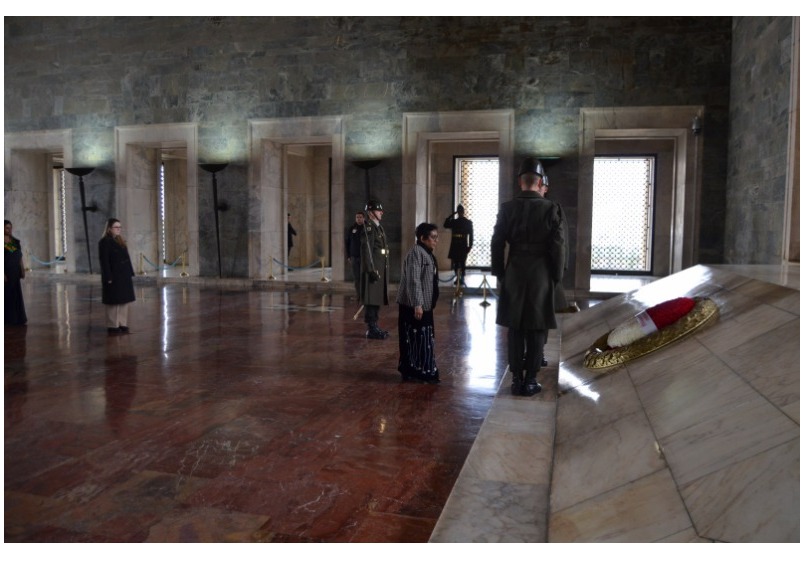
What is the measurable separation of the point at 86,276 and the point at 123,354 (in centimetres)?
1024

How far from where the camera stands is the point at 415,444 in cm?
418

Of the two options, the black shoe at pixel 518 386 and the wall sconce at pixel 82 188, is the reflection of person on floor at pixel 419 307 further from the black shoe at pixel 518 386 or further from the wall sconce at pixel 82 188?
the wall sconce at pixel 82 188

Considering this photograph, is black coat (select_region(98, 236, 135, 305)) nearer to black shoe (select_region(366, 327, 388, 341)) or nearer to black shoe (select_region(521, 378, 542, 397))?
black shoe (select_region(366, 327, 388, 341))

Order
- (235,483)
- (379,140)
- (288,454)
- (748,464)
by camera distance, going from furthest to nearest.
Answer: (379,140) → (288,454) → (235,483) → (748,464)

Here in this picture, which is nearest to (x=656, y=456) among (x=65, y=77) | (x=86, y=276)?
(x=86, y=276)

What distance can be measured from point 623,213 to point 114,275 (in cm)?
1356

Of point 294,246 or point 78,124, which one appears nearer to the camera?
point 78,124

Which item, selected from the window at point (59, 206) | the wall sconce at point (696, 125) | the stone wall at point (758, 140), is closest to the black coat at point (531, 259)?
the stone wall at point (758, 140)

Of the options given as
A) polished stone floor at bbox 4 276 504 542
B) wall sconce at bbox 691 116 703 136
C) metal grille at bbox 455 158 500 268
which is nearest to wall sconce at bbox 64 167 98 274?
polished stone floor at bbox 4 276 504 542

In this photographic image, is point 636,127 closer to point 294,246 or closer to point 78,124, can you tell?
point 294,246

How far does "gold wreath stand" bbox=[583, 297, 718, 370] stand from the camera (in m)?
4.96

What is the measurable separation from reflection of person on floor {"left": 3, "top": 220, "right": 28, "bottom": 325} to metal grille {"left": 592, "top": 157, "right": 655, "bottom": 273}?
1380 centimetres

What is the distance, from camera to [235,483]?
351 cm

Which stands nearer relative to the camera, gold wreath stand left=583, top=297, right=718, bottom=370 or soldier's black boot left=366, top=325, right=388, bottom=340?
gold wreath stand left=583, top=297, right=718, bottom=370
